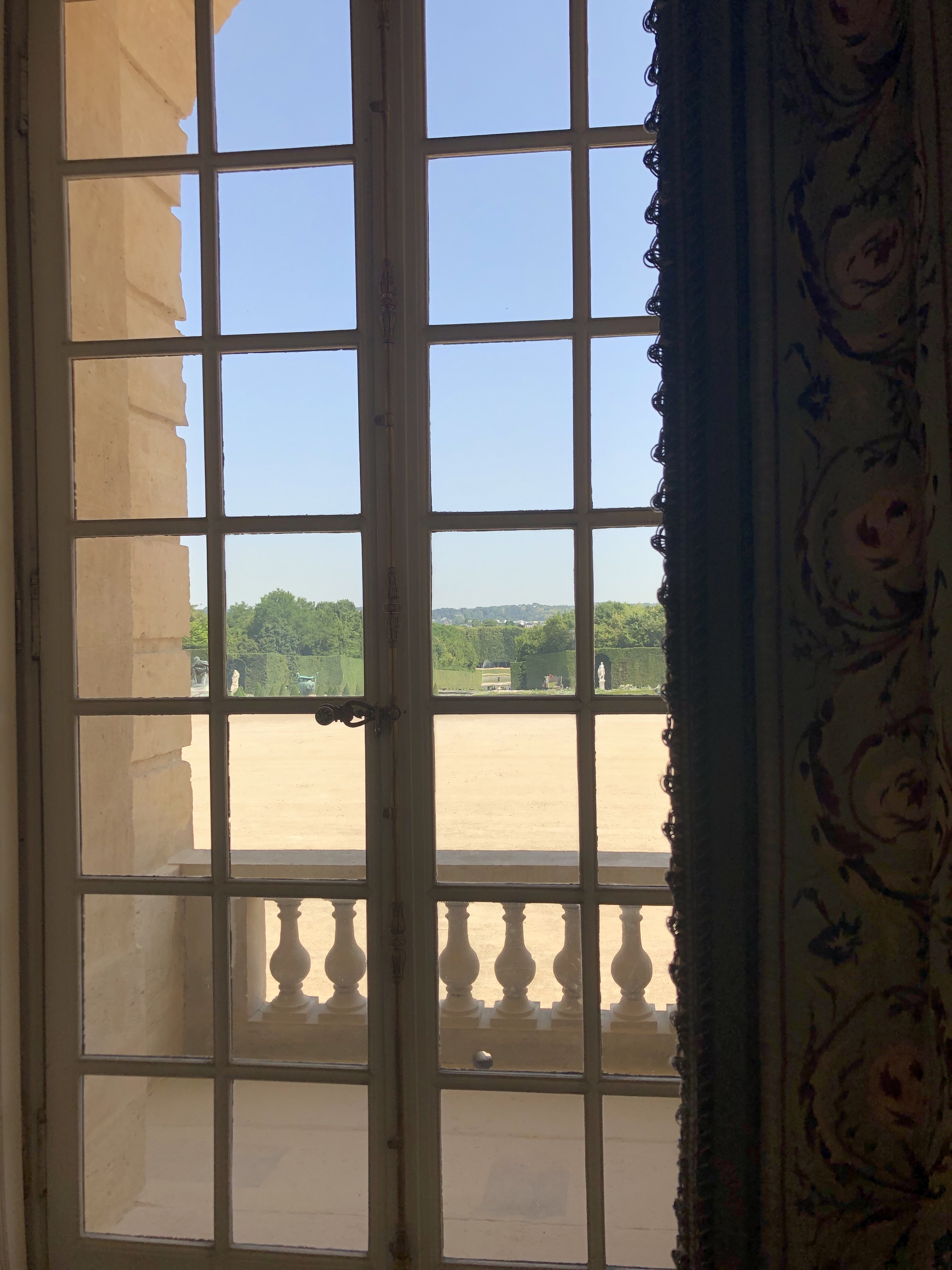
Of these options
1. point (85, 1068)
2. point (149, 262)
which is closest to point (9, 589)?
point (149, 262)

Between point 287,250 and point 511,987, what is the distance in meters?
1.49

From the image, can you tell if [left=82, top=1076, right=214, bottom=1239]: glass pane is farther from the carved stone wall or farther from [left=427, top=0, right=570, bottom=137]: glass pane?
[left=427, top=0, right=570, bottom=137]: glass pane

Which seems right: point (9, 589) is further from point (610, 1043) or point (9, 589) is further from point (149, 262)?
point (610, 1043)

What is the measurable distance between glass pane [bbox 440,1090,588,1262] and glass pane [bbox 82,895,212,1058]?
53 centimetres

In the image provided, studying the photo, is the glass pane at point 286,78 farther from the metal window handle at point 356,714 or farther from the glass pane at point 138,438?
the metal window handle at point 356,714

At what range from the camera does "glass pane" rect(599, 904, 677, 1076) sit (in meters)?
1.51

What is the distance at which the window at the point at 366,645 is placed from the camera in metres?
1.50

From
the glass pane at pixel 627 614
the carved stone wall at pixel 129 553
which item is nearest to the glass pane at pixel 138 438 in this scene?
the carved stone wall at pixel 129 553

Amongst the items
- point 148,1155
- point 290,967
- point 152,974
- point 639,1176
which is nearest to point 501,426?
point 290,967

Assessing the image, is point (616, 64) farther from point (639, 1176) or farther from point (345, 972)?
point (639, 1176)

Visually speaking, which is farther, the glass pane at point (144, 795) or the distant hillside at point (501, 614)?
the glass pane at point (144, 795)

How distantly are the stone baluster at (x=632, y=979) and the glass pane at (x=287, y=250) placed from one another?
1.25m

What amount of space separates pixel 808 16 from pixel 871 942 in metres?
1.32

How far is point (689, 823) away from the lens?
122 cm
